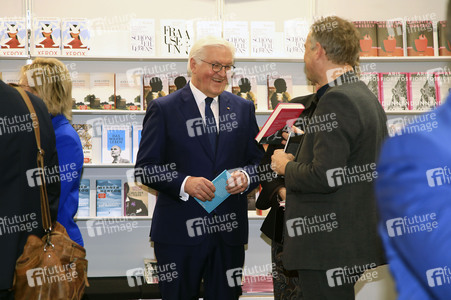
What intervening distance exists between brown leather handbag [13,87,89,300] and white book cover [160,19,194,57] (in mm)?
2387

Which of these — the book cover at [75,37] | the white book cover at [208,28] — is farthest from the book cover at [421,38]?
the book cover at [75,37]

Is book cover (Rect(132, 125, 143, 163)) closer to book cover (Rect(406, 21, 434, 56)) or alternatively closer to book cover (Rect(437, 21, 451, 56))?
book cover (Rect(406, 21, 434, 56))

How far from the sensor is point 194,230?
259cm

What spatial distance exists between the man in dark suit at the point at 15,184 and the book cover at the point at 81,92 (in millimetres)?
2392

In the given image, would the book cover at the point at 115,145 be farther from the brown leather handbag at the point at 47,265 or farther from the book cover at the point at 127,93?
the brown leather handbag at the point at 47,265

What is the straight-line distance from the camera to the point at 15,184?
187 centimetres

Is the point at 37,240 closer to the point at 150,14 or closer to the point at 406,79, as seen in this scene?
the point at 150,14

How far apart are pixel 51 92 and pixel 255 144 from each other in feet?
3.59

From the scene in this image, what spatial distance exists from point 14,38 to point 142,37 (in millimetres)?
998

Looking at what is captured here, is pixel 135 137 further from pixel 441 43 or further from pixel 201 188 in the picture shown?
pixel 441 43

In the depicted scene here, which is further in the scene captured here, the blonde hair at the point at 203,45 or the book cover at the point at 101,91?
the book cover at the point at 101,91

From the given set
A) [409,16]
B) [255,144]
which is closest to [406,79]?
[409,16]

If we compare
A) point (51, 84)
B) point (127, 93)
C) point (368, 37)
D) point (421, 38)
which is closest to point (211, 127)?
point (51, 84)

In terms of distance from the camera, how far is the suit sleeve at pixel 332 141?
2043 millimetres
